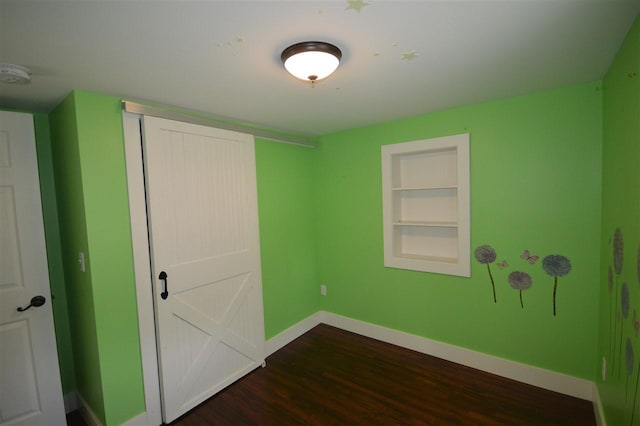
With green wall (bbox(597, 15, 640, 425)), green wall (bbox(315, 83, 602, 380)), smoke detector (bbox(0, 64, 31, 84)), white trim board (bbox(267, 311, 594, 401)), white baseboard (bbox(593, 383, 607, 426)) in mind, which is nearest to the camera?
green wall (bbox(597, 15, 640, 425))

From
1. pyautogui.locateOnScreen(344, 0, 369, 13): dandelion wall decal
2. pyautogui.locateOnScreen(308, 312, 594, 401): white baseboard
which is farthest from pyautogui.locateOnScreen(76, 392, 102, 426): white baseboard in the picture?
pyautogui.locateOnScreen(344, 0, 369, 13): dandelion wall decal

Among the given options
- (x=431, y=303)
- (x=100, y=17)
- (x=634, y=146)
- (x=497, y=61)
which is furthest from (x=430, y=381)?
(x=100, y=17)

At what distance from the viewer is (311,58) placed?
1.31 meters

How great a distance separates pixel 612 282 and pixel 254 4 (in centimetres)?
237

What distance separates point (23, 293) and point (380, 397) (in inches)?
104

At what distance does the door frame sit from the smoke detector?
48cm

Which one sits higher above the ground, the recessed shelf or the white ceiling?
the white ceiling

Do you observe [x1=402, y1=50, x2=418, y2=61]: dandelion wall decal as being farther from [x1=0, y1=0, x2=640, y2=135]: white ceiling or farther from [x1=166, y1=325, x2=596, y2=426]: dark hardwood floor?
[x1=166, y1=325, x2=596, y2=426]: dark hardwood floor

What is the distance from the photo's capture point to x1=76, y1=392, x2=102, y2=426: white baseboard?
194cm

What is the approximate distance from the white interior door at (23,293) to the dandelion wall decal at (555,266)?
367cm

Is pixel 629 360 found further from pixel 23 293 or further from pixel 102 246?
pixel 23 293

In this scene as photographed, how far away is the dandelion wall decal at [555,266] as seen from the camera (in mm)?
2051

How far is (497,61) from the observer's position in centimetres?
154

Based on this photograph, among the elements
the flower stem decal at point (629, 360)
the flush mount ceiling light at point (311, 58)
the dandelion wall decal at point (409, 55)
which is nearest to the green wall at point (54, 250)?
the flush mount ceiling light at point (311, 58)
